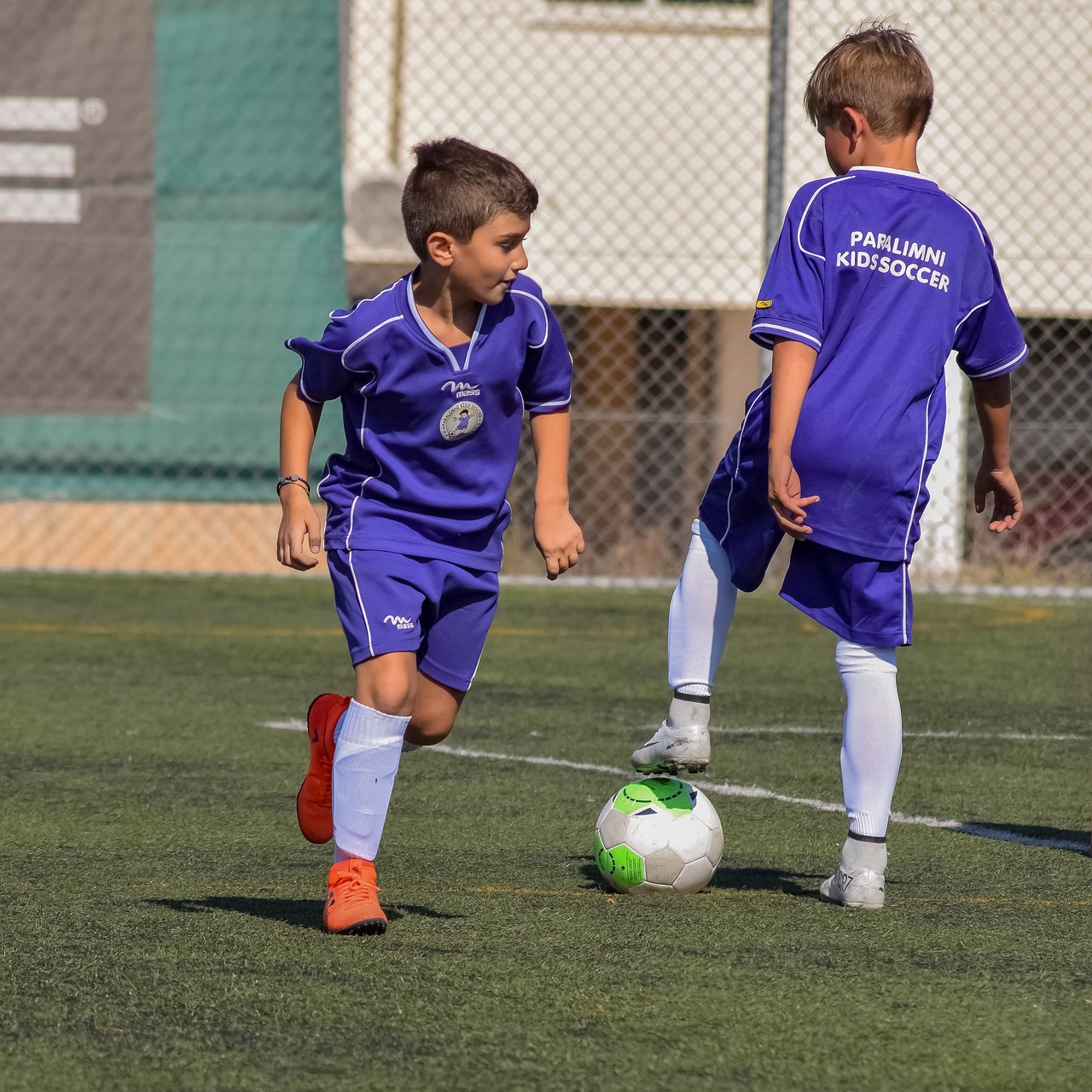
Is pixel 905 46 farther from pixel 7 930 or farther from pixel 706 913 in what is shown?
pixel 7 930

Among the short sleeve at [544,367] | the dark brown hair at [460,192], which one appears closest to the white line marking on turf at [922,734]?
the short sleeve at [544,367]

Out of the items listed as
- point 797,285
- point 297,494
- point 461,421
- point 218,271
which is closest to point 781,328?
point 797,285

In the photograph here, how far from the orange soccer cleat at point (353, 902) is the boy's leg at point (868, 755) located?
884 mm

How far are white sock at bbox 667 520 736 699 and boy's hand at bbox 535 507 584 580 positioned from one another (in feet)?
1.35

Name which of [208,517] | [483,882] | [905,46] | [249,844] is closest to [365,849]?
[483,882]

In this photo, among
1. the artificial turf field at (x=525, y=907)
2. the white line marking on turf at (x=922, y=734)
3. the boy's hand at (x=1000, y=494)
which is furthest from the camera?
the white line marking on turf at (x=922, y=734)

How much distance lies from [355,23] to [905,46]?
763 centimetres

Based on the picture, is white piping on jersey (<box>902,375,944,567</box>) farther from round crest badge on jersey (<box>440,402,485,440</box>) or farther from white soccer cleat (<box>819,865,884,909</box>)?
round crest badge on jersey (<box>440,402,485,440</box>)

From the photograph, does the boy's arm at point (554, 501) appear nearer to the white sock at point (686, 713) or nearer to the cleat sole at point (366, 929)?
the white sock at point (686, 713)

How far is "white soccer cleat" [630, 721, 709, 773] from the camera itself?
3.77 m

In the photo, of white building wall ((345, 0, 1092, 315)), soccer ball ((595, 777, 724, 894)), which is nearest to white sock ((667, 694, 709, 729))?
soccer ball ((595, 777, 724, 894))

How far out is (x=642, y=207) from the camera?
1159cm

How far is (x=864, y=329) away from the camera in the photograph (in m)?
3.58

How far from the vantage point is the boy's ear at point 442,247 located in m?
3.45
